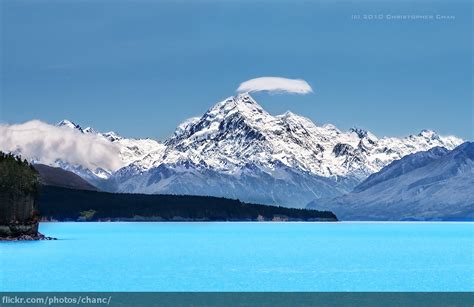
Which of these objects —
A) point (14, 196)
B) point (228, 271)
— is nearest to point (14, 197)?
point (14, 196)

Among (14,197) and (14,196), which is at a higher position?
(14,196)

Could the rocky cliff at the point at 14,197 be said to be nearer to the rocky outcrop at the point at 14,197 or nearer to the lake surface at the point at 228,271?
the rocky outcrop at the point at 14,197

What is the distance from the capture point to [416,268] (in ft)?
445

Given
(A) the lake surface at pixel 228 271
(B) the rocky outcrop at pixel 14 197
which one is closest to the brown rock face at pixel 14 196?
(B) the rocky outcrop at pixel 14 197

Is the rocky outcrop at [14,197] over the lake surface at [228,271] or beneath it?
over

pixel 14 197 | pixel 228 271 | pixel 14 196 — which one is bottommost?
pixel 228 271

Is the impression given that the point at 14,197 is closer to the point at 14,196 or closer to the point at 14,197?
the point at 14,197

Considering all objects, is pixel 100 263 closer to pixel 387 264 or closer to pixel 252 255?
pixel 252 255

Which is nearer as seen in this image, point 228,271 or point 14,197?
point 228,271

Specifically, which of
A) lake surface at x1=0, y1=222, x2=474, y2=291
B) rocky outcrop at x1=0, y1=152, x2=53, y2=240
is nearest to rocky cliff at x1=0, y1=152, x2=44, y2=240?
rocky outcrop at x1=0, y1=152, x2=53, y2=240

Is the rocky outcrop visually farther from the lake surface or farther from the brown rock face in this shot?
the lake surface

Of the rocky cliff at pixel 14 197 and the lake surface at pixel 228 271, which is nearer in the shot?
the lake surface at pixel 228 271

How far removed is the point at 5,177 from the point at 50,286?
314 feet

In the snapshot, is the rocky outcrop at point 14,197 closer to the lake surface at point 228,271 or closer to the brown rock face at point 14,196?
the brown rock face at point 14,196
